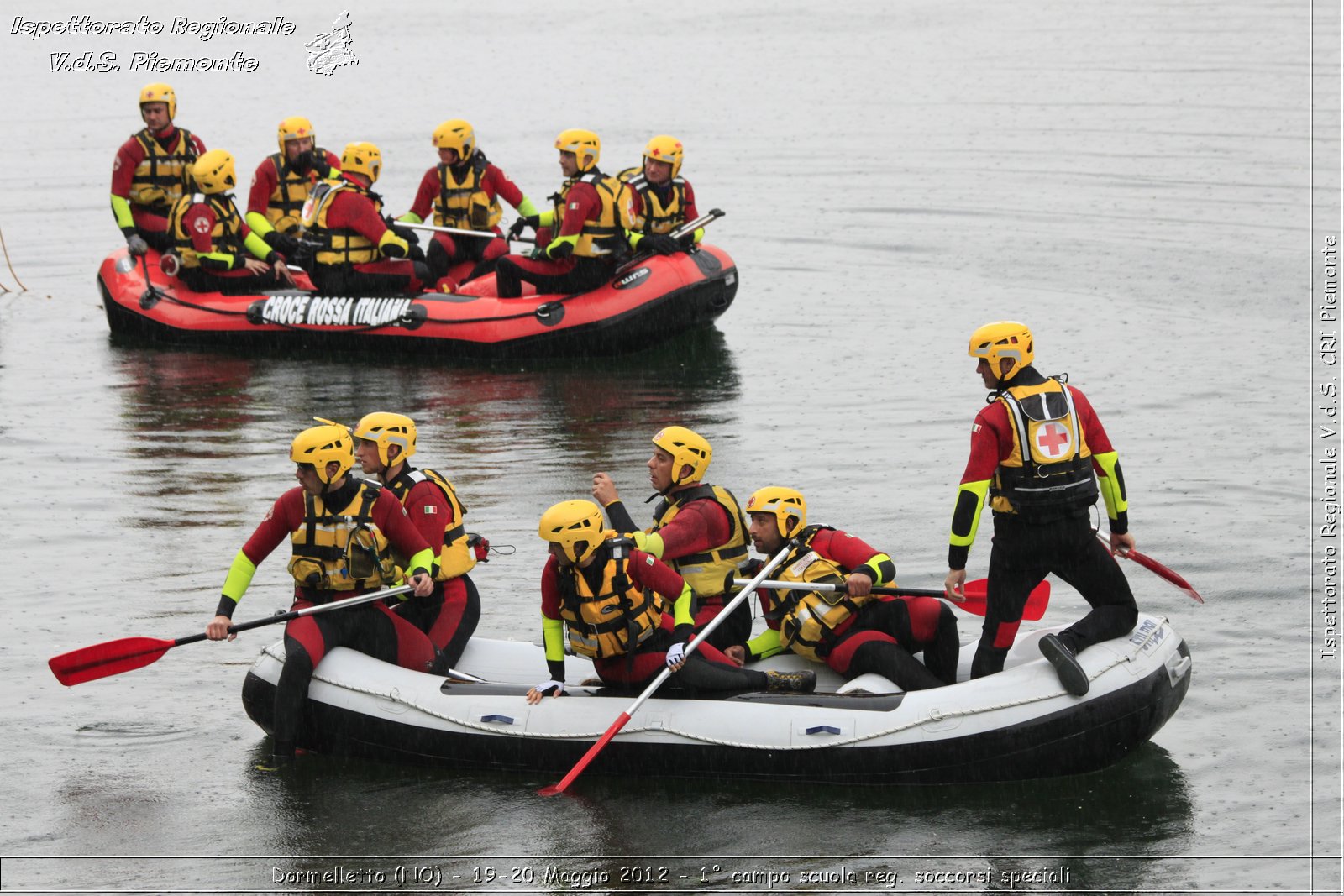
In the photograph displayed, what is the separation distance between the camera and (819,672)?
9.47 meters

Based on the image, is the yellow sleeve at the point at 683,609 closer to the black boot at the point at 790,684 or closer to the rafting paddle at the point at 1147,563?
the black boot at the point at 790,684

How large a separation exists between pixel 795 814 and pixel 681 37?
31498 millimetres

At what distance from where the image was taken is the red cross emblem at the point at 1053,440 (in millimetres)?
8711

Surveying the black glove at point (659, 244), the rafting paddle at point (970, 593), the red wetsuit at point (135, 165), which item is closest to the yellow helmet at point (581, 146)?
the black glove at point (659, 244)

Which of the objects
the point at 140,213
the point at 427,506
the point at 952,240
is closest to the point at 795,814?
the point at 427,506

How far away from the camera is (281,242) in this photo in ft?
57.4

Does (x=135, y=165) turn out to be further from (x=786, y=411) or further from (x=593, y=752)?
(x=593, y=752)

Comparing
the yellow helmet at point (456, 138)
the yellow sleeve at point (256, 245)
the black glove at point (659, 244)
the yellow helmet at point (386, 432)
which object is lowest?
the yellow helmet at point (386, 432)

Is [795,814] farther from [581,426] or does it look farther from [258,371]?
[258,371]

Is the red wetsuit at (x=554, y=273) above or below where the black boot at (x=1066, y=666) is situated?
above

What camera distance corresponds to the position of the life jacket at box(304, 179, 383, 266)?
1639 centimetres

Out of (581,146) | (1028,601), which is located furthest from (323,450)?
(581,146)

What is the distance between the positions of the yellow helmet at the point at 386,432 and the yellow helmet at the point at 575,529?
3.78ft

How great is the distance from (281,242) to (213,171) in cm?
104
